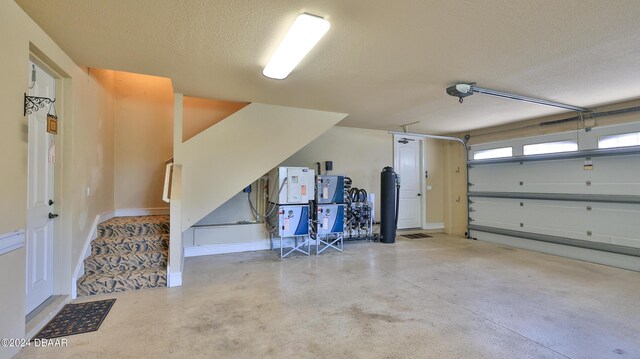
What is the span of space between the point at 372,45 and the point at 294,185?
9.63ft

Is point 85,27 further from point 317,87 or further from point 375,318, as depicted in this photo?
point 375,318

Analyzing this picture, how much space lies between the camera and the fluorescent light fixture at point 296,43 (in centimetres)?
227

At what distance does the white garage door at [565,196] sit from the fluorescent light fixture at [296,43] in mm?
5167

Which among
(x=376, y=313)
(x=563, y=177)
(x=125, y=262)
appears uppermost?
(x=563, y=177)

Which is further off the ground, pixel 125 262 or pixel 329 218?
pixel 329 218

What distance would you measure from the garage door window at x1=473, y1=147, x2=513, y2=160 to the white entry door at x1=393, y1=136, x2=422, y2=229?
4.59 feet

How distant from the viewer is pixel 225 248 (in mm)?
5355

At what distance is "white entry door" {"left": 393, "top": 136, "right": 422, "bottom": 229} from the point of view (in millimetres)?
7348

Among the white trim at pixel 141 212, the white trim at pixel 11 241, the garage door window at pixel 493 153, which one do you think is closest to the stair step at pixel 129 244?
the white trim at pixel 141 212

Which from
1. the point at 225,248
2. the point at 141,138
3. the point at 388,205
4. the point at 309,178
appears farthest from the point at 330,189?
the point at 141,138

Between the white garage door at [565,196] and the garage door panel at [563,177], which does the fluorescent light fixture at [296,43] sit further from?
the garage door panel at [563,177]

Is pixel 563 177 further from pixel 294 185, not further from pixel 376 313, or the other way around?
pixel 294 185

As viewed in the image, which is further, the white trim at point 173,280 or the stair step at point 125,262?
the white trim at point 173,280

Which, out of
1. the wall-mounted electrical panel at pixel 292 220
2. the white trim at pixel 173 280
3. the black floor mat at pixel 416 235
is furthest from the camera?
the black floor mat at pixel 416 235
